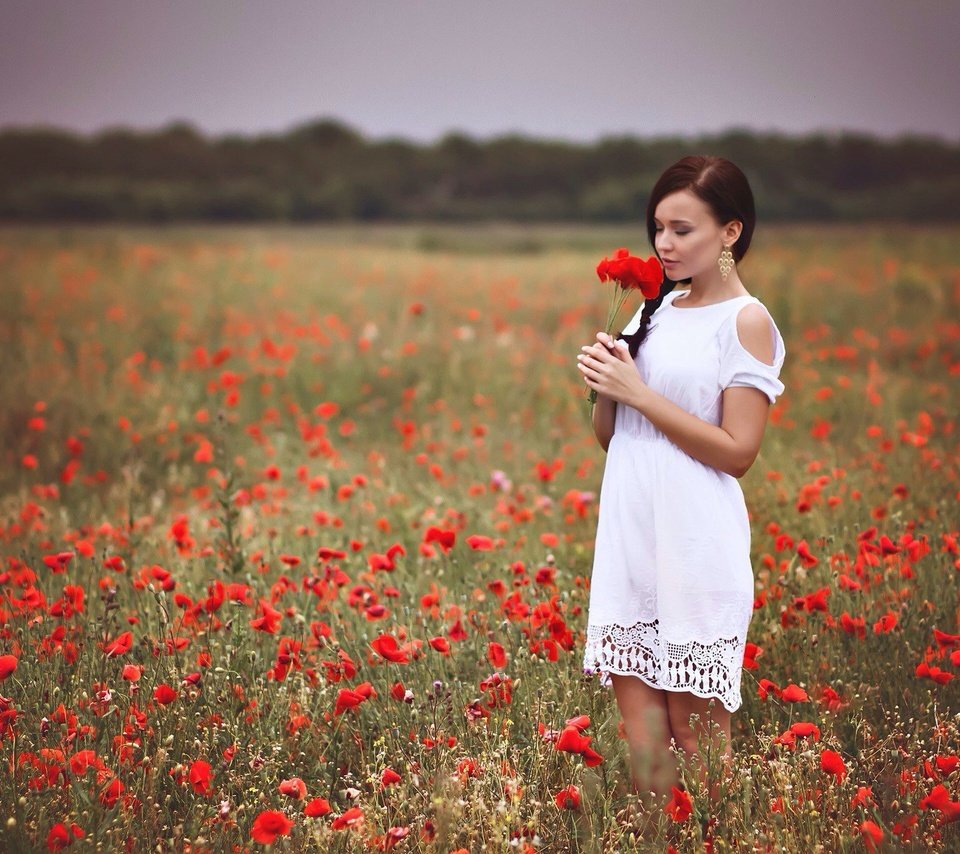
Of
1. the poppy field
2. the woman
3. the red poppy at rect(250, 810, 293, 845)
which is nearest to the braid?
the woman

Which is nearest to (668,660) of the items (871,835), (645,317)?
(871,835)

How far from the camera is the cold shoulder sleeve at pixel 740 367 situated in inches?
82.9

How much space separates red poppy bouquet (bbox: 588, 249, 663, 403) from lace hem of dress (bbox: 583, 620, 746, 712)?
0.75m

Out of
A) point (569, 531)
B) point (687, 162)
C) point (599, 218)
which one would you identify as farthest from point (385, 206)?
point (687, 162)

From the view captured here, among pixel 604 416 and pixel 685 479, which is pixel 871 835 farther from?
pixel 604 416

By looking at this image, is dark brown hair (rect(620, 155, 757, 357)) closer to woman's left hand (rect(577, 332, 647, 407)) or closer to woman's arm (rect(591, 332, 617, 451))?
woman's left hand (rect(577, 332, 647, 407))

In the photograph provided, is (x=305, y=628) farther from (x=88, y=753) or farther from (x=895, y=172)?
(x=895, y=172)

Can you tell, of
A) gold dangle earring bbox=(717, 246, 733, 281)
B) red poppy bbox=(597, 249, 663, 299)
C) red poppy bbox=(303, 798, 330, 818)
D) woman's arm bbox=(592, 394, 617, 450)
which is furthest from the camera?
woman's arm bbox=(592, 394, 617, 450)

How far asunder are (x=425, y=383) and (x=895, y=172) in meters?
8.85

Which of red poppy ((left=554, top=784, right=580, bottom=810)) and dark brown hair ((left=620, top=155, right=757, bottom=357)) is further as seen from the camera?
dark brown hair ((left=620, top=155, right=757, bottom=357))

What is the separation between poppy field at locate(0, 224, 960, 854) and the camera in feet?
6.83

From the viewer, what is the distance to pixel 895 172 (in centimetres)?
1268

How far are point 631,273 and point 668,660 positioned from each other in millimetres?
889

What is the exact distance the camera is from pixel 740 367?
6.93ft
